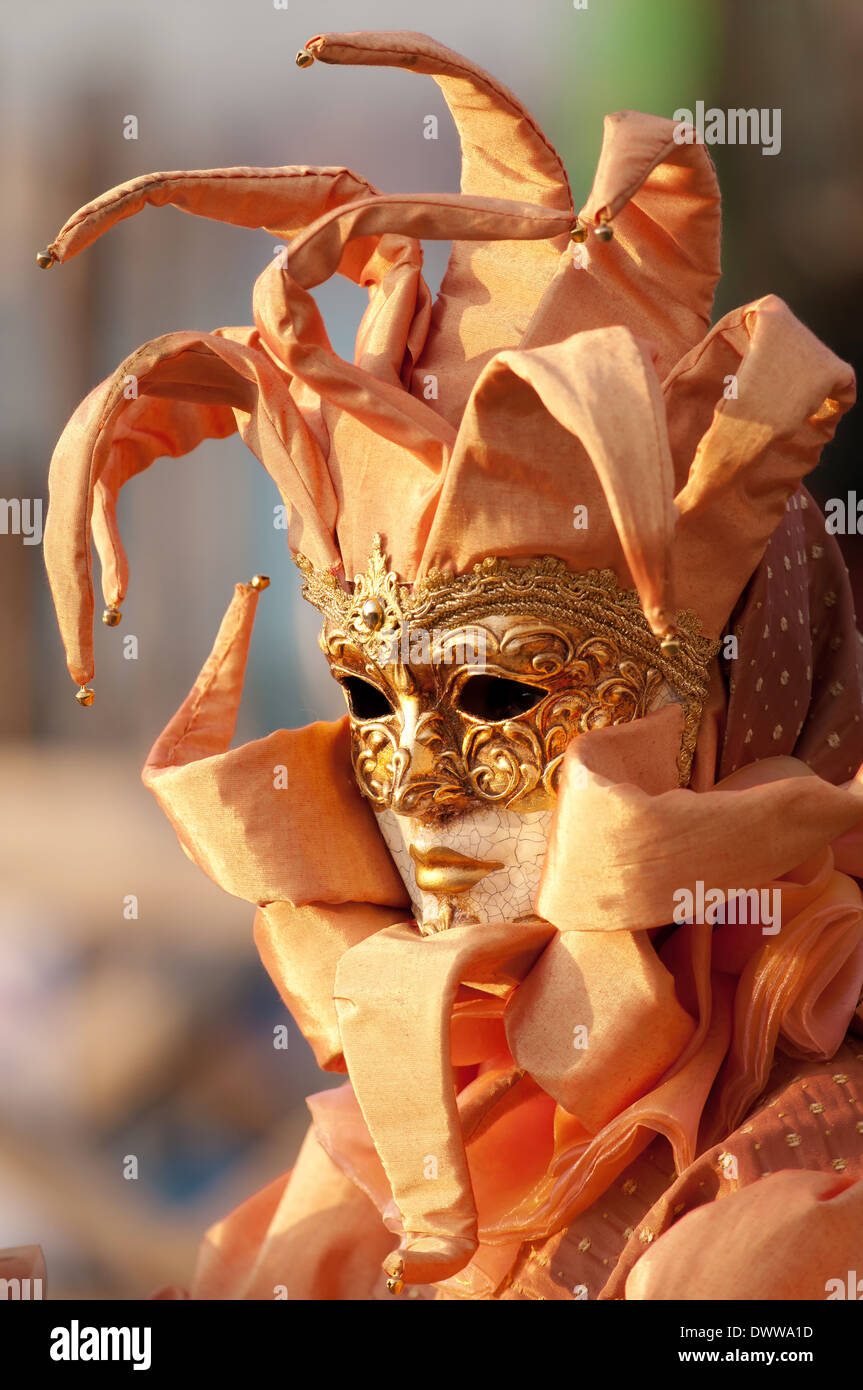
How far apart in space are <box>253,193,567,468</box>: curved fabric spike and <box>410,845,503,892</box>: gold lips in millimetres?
335

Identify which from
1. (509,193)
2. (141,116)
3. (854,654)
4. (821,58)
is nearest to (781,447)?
(854,654)

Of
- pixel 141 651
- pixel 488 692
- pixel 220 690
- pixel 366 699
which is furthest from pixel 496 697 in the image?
pixel 141 651

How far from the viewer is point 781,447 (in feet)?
4.15

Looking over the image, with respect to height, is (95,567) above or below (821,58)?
below

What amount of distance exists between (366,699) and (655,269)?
1.49 feet

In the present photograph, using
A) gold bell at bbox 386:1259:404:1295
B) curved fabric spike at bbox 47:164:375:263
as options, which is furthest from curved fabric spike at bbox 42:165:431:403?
gold bell at bbox 386:1259:404:1295

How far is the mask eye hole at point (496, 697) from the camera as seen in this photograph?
1.31 metres

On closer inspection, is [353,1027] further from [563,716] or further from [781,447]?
[781,447]

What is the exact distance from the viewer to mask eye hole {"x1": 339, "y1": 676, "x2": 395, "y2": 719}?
1381mm

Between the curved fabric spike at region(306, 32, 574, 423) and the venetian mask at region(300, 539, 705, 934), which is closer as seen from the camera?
the venetian mask at region(300, 539, 705, 934)

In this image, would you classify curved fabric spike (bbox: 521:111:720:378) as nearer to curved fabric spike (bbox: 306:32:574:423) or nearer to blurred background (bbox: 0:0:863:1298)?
curved fabric spike (bbox: 306:32:574:423)

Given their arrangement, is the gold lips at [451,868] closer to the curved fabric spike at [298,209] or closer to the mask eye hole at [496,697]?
the mask eye hole at [496,697]

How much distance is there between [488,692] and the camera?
1.31m

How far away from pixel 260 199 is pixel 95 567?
1140 millimetres
